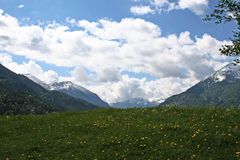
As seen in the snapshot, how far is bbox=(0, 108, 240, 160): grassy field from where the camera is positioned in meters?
24.8

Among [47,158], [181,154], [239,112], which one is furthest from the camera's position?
[239,112]

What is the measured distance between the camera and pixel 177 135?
90.7 ft

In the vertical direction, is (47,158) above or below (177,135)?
below

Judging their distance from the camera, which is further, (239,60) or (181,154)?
(239,60)

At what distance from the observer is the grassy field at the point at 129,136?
2480 cm

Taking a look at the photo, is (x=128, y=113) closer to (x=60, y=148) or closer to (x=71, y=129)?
(x=71, y=129)

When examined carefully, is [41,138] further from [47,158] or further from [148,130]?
[148,130]

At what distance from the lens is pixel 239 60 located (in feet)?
103

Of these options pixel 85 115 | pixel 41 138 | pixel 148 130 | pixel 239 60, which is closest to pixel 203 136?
pixel 148 130

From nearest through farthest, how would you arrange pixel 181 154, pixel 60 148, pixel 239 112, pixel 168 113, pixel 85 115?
1. pixel 181 154
2. pixel 60 148
3. pixel 239 112
4. pixel 168 113
5. pixel 85 115

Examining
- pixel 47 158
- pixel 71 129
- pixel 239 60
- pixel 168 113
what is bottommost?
pixel 47 158

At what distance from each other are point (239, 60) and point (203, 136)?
800 centimetres

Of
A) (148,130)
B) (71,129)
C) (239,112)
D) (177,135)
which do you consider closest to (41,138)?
(71,129)

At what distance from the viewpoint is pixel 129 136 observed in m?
28.5
